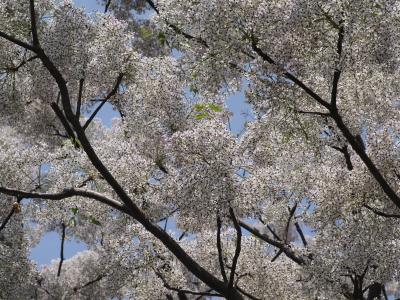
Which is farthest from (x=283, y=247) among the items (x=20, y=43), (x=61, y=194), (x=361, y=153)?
(x=20, y=43)

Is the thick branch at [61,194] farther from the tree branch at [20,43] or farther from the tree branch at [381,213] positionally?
the tree branch at [381,213]

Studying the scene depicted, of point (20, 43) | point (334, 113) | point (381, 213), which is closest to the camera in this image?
point (334, 113)

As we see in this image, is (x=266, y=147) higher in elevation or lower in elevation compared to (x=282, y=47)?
higher

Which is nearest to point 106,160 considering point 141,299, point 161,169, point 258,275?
point 161,169

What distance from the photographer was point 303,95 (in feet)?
36.9

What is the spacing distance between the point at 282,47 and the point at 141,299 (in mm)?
8892

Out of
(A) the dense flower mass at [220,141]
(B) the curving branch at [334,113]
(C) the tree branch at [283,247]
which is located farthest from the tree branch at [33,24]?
(C) the tree branch at [283,247]

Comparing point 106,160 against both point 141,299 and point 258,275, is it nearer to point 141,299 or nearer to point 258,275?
point 141,299

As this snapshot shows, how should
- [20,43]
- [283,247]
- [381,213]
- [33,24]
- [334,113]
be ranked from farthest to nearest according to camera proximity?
[283,247], [381,213], [20,43], [33,24], [334,113]

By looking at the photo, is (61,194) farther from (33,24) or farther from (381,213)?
(381,213)

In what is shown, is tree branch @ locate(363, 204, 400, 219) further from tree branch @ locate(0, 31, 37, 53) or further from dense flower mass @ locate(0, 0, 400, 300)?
tree branch @ locate(0, 31, 37, 53)

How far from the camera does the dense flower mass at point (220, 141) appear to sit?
1005cm

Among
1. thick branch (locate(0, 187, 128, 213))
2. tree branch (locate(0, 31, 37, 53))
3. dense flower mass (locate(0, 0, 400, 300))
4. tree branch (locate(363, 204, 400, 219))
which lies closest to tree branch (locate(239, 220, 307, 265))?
dense flower mass (locate(0, 0, 400, 300))

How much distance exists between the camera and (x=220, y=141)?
10695mm
